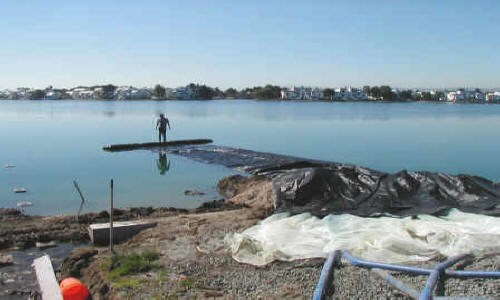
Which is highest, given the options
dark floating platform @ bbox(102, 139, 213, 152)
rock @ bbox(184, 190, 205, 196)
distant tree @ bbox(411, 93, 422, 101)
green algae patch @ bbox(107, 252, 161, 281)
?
distant tree @ bbox(411, 93, 422, 101)

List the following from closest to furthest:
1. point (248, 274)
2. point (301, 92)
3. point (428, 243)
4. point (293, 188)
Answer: point (248, 274) < point (428, 243) < point (293, 188) < point (301, 92)

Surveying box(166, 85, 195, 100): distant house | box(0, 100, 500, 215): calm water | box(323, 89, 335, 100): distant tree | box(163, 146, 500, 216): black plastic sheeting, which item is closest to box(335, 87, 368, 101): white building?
box(323, 89, 335, 100): distant tree

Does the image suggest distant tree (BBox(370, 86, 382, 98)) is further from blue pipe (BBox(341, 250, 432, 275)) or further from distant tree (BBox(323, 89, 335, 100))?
blue pipe (BBox(341, 250, 432, 275))

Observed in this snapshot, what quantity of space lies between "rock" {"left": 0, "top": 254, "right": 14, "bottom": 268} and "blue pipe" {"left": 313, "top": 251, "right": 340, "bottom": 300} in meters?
4.54

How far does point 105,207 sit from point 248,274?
240 inches

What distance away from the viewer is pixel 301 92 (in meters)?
145

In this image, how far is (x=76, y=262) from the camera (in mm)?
6320

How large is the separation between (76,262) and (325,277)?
3.53 metres

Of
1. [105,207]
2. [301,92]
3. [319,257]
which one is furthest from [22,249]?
[301,92]

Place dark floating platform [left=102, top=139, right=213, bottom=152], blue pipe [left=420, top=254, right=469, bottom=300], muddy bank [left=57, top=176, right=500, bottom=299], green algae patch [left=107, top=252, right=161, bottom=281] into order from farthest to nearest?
dark floating platform [left=102, top=139, right=213, bottom=152] < green algae patch [left=107, top=252, right=161, bottom=281] < muddy bank [left=57, top=176, right=500, bottom=299] < blue pipe [left=420, top=254, right=469, bottom=300]

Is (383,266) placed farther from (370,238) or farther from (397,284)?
(370,238)

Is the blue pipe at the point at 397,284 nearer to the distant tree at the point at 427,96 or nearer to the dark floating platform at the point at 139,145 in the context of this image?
the dark floating platform at the point at 139,145

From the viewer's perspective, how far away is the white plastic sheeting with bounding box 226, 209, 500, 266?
5.70 metres

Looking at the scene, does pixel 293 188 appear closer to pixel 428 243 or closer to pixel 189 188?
pixel 428 243
